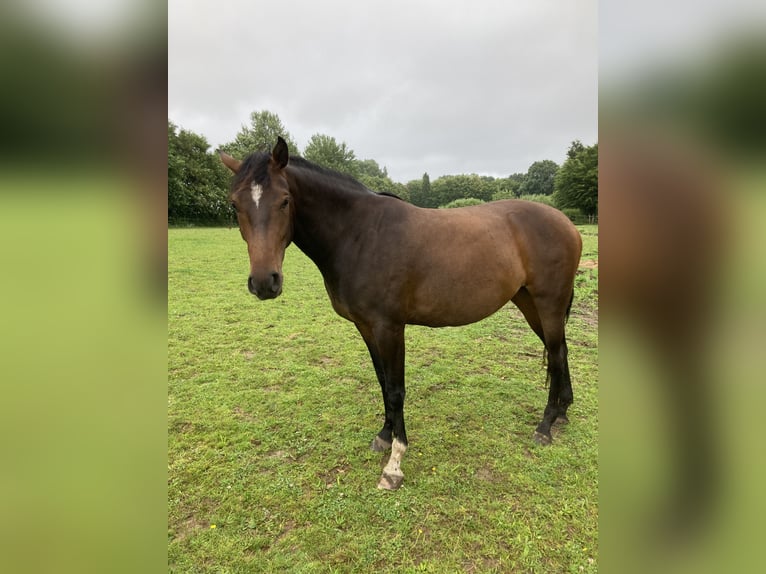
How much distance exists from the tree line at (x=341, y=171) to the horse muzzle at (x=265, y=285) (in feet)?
2.27

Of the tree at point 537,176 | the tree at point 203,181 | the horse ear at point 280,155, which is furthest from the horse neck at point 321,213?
the tree at point 537,176

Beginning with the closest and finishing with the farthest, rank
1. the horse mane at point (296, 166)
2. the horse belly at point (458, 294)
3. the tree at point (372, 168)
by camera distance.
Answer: the horse mane at point (296, 166) < the horse belly at point (458, 294) < the tree at point (372, 168)

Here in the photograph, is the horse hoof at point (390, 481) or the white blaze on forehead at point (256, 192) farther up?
the white blaze on forehead at point (256, 192)

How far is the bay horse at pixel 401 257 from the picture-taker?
2.58 metres

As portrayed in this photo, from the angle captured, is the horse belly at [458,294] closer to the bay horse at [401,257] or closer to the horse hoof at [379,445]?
the bay horse at [401,257]

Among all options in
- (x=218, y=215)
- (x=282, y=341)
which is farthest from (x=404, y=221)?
(x=218, y=215)

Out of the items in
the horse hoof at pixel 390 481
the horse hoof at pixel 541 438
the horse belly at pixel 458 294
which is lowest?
the horse hoof at pixel 390 481

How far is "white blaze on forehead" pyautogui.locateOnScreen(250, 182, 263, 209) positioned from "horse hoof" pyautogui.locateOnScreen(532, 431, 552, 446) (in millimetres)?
2870

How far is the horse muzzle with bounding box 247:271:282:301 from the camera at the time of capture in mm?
2096

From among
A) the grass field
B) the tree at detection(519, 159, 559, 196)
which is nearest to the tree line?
the tree at detection(519, 159, 559, 196)

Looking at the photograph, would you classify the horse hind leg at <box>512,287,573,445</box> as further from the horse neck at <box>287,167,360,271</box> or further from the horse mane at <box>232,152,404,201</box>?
the horse neck at <box>287,167,360,271</box>
